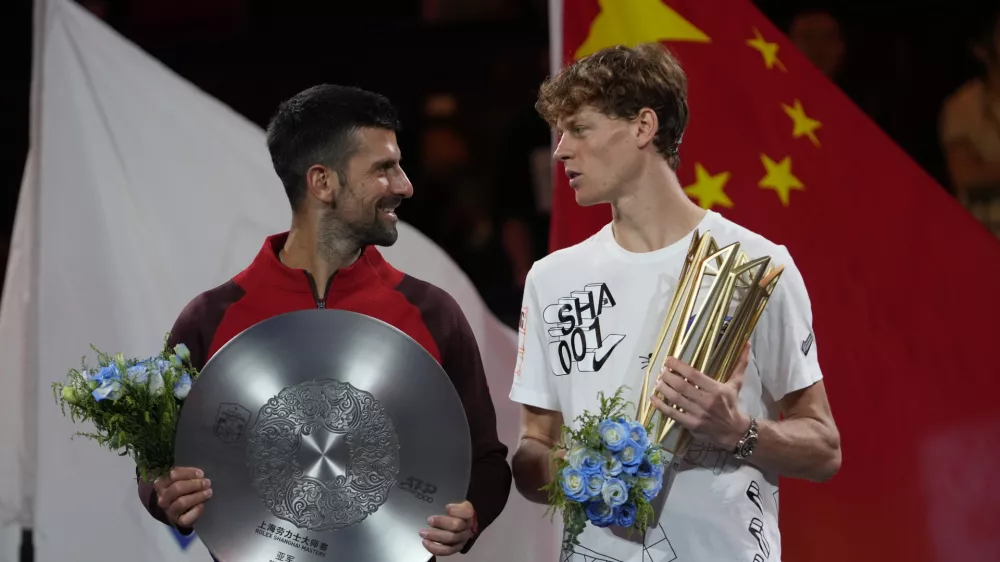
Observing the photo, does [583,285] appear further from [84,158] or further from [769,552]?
[84,158]

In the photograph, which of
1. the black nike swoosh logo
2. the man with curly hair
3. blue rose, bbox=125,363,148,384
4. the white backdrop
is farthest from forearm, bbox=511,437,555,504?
the white backdrop

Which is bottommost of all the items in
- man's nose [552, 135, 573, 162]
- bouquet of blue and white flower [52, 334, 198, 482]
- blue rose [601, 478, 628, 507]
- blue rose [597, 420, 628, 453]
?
blue rose [601, 478, 628, 507]

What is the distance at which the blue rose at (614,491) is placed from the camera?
2.50m

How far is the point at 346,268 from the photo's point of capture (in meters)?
3.21

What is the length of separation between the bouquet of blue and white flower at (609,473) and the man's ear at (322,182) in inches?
39.5

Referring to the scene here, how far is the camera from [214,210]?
171 inches

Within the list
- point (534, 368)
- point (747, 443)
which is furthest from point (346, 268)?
point (747, 443)

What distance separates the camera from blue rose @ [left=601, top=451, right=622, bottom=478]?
8.22ft

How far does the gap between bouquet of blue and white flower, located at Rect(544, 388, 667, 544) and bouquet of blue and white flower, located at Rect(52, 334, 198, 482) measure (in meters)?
0.86

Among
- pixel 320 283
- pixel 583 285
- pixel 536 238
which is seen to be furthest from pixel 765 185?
pixel 536 238

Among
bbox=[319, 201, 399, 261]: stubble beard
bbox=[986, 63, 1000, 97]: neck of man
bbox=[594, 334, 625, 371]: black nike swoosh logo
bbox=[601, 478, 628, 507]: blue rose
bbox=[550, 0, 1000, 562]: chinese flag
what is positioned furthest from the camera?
bbox=[986, 63, 1000, 97]: neck of man

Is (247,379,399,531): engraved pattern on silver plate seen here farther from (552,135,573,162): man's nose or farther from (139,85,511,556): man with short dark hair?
(552,135,573,162): man's nose

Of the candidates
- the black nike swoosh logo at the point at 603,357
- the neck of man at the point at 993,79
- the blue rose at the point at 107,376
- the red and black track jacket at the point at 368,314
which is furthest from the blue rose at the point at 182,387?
the neck of man at the point at 993,79

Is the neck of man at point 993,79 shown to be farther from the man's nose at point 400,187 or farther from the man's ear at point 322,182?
the man's ear at point 322,182
